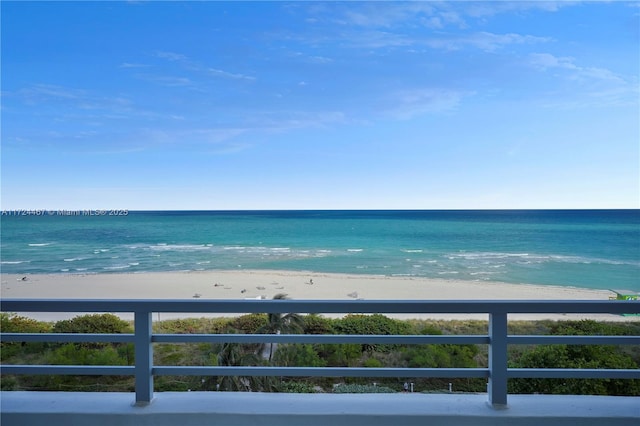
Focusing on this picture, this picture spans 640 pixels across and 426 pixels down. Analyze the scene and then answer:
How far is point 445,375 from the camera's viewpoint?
177 centimetres

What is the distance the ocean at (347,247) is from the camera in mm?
22906

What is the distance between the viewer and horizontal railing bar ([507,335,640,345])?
1.68m

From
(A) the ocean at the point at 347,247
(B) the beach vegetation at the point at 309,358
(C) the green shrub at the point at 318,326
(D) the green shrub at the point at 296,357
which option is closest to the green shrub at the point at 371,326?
(B) the beach vegetation at the point at 309,358

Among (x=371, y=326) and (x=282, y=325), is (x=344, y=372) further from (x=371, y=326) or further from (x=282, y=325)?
(x=371, y=326)

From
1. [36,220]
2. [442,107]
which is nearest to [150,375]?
[442,107]

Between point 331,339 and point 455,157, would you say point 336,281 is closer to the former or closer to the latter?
point 455,157

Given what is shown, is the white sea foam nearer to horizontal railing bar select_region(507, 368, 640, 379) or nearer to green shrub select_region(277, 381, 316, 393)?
green shrub select_region(277, 381, 316, 393)

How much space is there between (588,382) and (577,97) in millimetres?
12942

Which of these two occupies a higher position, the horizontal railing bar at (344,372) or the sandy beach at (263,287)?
the horizontal railing bar at (344,372)

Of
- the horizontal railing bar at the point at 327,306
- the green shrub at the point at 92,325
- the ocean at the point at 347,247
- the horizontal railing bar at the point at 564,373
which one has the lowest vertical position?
the ocean at the point at 347,247

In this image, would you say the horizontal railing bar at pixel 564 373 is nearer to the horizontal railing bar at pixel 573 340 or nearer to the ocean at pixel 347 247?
the horizontal railing bar at pixel 573 340

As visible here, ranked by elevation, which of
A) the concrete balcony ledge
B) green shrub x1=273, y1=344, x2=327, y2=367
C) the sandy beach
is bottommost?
the sandy beach

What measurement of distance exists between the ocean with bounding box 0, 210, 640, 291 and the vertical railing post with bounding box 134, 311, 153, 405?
20153 mm

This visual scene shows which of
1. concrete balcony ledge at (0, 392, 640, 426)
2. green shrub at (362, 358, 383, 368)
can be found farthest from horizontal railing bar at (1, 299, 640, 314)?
green shrub at (362, 358, 383, 368)
